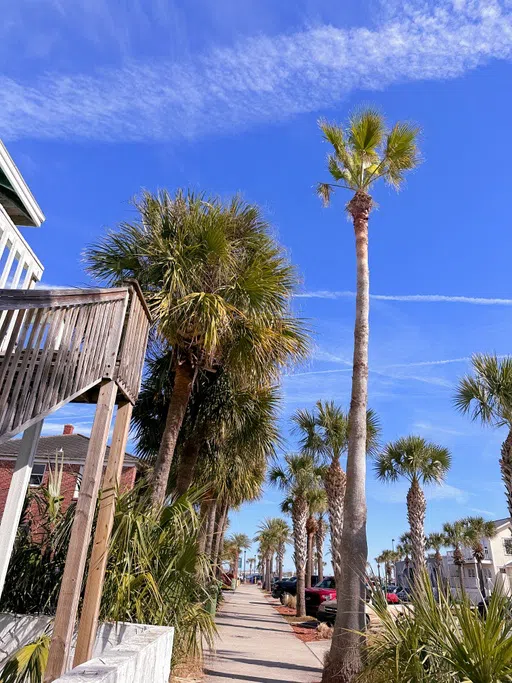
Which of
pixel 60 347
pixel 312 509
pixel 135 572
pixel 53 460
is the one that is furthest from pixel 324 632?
pixel 312 509

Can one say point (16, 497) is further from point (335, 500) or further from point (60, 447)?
point (60, 447)

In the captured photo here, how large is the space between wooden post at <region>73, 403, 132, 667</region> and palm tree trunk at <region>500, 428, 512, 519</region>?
9.80 m

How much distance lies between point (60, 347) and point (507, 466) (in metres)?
11.2

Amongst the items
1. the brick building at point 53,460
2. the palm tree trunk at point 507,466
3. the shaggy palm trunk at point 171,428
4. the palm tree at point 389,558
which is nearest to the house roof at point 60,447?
the brick building at point 53,460

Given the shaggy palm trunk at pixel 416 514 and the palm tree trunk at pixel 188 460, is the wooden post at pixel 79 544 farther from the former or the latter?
the shaggy palm trunk at pixel 416 514

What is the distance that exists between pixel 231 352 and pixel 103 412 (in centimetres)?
505

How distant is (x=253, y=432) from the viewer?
12.9 meters

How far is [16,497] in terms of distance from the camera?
4.97 metres

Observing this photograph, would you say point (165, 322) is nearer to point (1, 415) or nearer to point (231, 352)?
point (231, 352)

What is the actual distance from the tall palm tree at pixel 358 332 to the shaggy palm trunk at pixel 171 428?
303 centimetres

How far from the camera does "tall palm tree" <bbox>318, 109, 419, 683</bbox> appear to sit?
632 centimetres

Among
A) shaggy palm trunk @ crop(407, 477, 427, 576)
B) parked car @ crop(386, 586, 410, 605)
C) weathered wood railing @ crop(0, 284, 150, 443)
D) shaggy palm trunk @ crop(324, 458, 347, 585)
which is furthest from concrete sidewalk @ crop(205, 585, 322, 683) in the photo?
shaggy palm trunk @ crop(407, 477, 427, 576)

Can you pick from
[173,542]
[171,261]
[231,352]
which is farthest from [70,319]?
[231,352]

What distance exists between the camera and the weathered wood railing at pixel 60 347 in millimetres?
3182
